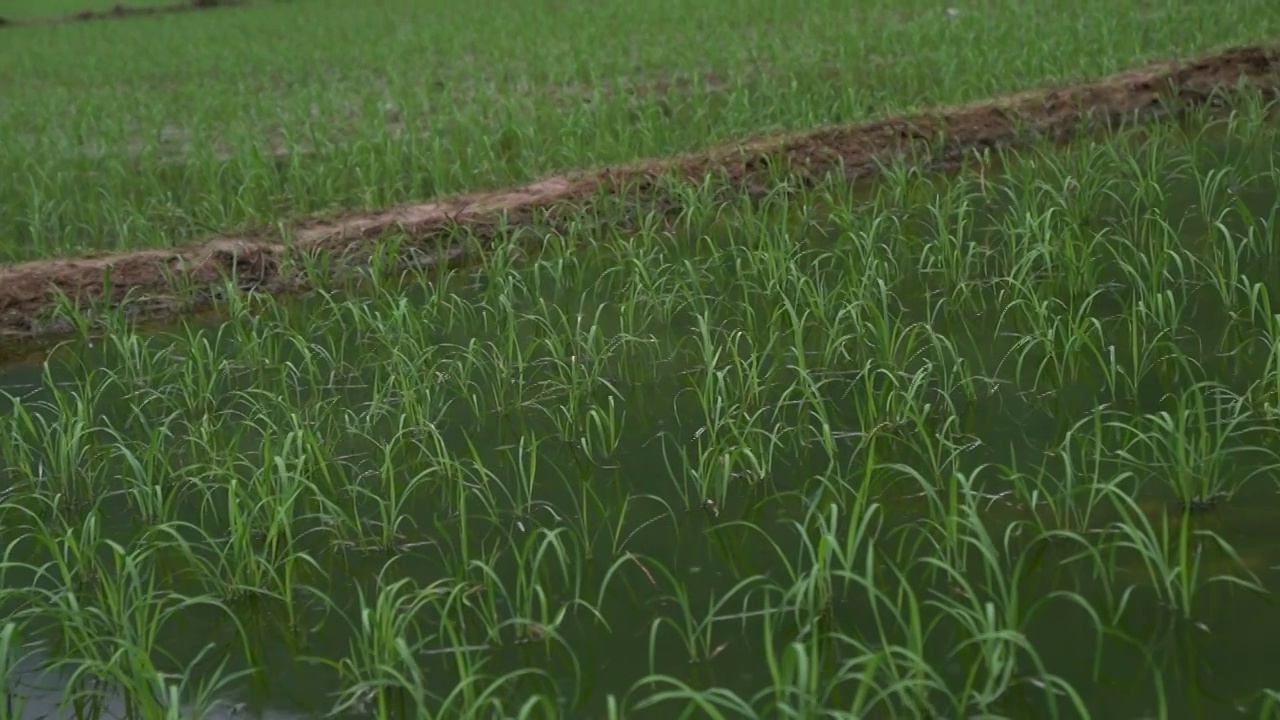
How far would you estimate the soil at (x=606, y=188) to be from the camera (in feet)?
17.3

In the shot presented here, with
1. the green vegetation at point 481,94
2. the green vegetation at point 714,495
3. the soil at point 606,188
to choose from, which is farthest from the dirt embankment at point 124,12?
the green vegetation at point 714,495

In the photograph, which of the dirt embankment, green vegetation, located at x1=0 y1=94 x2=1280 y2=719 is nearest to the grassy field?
green vegetation, located at x1=0 y1=94 x2=1280 y2=719

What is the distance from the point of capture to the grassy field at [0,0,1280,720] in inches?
93.6

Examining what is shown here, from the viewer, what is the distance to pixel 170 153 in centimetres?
746

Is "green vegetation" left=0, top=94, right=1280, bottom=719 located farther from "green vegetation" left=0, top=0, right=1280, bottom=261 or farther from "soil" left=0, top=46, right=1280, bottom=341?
"green vegetation" left=0, top=0, right=1280, bottom=261

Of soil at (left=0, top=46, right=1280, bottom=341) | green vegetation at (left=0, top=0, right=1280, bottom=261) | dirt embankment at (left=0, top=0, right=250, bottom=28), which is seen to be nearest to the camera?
soil at (left=0, top=46, right=1280, bottom=341)

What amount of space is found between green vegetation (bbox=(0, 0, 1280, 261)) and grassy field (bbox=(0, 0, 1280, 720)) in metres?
0.06

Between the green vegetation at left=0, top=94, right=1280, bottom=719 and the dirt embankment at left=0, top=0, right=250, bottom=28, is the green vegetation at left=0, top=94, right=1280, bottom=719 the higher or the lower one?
the higher one

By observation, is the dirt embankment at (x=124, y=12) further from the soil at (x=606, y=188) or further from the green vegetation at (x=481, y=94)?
the soil at (x=606, y=188)

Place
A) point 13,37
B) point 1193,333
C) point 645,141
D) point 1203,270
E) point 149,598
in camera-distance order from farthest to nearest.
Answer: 1. point 13,37
2. point 645,141
3. point 1203,270
4. point 1193,333
5. point 149,598

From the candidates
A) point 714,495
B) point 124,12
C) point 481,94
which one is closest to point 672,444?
point 714,495

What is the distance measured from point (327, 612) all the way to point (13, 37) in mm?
15949

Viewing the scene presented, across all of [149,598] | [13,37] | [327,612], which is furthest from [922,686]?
[13,37]

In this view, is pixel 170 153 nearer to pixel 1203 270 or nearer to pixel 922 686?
pixel 1203 270
